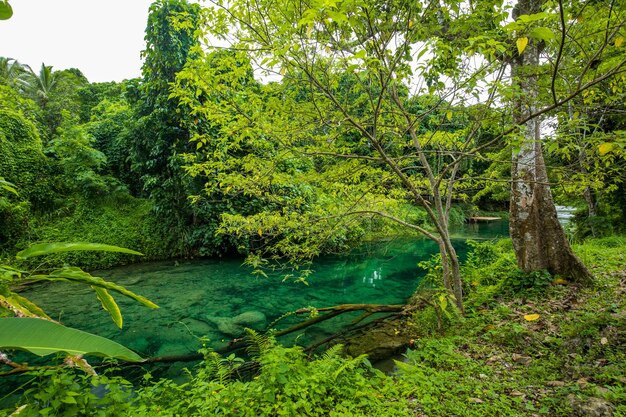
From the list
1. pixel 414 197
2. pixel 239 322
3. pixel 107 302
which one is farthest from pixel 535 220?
pixel 107 302

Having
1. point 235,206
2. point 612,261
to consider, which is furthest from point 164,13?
point 612,261

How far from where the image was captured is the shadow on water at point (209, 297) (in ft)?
19.0

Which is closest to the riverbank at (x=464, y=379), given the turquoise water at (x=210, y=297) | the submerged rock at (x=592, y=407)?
the submerged rock at (x=592, y=407)

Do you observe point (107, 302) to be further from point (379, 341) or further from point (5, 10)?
point (379, 341)

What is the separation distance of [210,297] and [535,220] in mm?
7563

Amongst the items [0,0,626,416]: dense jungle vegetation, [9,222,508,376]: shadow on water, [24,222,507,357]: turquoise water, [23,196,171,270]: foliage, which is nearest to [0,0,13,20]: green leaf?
[0,0,626,416]: dense jungle vegetation

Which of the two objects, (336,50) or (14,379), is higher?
(336,50)

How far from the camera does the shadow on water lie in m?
5.79

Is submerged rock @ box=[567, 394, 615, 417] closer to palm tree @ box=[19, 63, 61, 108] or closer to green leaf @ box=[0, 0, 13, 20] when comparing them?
green leaf @ box=[0, 0, 13, 20]

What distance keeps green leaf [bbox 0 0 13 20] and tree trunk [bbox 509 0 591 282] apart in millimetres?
5947

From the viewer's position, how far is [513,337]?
3.78m

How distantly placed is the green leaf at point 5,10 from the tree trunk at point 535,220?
19.5 feet

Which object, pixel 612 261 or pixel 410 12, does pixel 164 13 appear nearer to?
pixel 410 12

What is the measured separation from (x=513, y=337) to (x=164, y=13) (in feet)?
45.8
